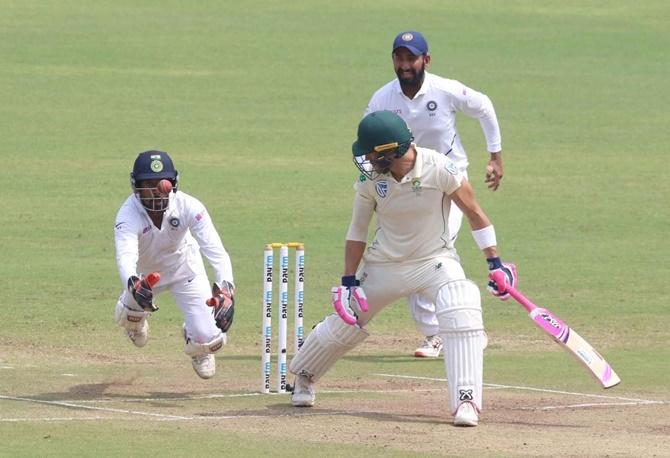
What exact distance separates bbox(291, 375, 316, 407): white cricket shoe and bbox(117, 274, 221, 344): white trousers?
1.19 meters

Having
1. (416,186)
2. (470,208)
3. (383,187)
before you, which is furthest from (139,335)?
(470,208)

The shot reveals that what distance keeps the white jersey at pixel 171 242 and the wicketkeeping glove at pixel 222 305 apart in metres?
0.13

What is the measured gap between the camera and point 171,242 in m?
11.6

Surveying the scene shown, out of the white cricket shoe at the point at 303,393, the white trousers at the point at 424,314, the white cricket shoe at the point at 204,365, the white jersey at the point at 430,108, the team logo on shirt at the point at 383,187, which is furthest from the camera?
the white trousers at the point at 424,314

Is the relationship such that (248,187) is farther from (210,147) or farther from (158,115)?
(158,115)

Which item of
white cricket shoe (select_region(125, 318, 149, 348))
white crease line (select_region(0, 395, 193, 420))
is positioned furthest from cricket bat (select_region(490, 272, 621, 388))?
white cricket shoe (select_region(125, 318, 149, 348))

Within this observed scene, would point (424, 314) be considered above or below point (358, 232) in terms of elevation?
below

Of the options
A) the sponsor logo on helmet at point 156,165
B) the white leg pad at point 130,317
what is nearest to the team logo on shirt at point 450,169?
the sponsor logo on helmet at point 156,165

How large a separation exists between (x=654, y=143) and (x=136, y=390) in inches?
603

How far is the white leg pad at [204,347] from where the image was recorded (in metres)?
11.5

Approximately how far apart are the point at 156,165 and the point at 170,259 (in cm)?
101

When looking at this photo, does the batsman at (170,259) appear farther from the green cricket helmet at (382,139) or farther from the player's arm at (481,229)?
the player's arm at (481,229)

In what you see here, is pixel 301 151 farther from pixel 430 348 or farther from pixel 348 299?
pixel 348 299

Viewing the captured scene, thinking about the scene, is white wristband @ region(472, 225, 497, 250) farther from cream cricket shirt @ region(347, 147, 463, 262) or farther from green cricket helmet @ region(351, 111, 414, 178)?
green cricket helmet @ region(351, 111, 414, 178)
